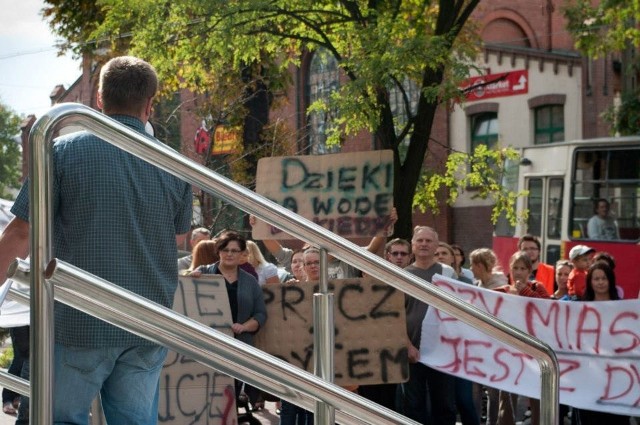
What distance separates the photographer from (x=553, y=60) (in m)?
32.7

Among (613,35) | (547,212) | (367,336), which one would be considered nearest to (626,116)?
(613,35)

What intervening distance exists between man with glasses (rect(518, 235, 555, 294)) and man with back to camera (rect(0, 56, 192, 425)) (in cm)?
929

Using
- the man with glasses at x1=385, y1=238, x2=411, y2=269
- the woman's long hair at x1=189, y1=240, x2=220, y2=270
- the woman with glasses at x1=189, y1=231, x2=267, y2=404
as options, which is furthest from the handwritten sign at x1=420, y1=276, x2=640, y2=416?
the woman's long hair at x1=189, y1=240, x2=220, y2=270

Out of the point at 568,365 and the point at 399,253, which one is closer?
the point at 568,365

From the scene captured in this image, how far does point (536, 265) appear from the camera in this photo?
A: 589 inches

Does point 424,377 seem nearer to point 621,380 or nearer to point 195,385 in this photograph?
point 621,380

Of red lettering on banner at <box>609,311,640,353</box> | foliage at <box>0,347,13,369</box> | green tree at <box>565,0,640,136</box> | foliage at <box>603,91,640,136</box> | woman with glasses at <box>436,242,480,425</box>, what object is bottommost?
foliage at <box>0,347,13,369</box>

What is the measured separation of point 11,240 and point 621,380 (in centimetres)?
596

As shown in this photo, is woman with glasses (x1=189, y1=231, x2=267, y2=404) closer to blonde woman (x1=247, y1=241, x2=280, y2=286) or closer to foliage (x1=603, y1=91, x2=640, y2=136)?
blonde woman (x1=247, y1=241, x2=280, y2=286)

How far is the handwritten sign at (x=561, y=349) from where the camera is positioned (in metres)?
8.88

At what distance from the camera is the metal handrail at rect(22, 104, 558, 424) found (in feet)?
10.9

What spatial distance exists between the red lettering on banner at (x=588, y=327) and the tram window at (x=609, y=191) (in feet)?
30.6

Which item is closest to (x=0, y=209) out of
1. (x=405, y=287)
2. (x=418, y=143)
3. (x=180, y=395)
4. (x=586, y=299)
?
(x=180, y=395)

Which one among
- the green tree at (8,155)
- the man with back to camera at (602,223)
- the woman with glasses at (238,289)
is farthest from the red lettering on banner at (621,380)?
the green tree at (8,155)
